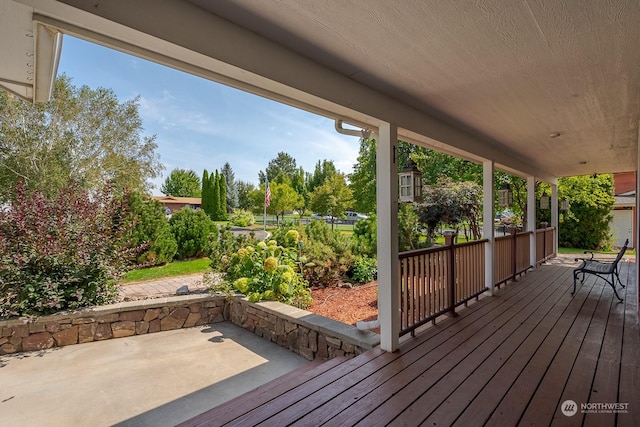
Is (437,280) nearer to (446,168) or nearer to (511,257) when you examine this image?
(511,257)

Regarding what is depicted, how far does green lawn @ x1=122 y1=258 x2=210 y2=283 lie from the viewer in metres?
7.22

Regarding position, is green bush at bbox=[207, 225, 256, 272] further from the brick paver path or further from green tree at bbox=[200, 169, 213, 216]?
green tree at bbox=[200, 169, 213, 216]

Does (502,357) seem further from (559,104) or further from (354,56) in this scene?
(354,56)

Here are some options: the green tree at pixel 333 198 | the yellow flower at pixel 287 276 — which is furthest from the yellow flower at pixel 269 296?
the green tree at pixel 333 198

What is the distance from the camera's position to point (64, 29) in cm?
144

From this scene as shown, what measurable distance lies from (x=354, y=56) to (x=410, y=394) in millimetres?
2403

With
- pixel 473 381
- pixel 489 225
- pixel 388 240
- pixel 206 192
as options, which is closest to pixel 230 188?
pixel 206 192

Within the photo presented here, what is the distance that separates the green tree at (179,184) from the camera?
3588 cm

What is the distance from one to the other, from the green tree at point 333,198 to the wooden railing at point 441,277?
1364cm

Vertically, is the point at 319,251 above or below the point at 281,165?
below

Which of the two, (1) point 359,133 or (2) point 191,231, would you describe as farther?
(2) point 191,231

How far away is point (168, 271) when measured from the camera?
305 inches

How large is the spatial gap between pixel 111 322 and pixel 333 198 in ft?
49.8

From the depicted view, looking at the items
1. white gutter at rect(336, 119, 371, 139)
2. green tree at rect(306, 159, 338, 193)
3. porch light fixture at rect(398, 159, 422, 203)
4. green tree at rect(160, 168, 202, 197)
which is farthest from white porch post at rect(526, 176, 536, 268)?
green tree at rect(160, 168, 202, 197)
